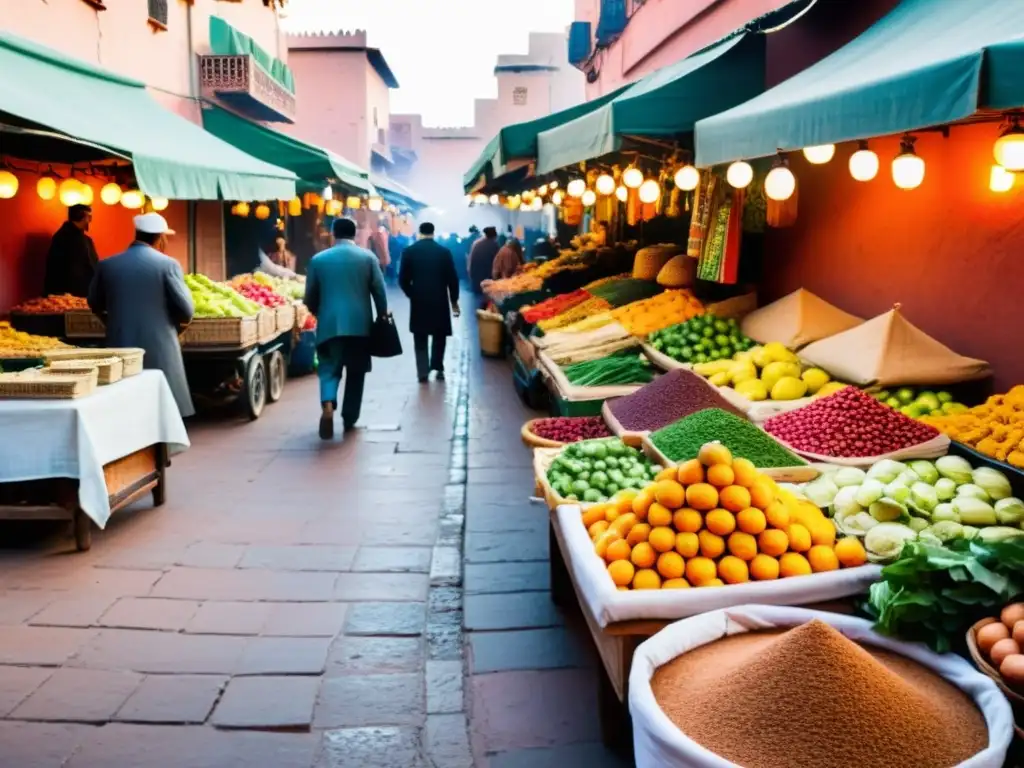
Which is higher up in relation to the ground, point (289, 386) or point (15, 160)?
point (15, 160)

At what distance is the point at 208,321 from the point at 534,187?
974 cm

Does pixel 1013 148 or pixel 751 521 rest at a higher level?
pixel 1013 148

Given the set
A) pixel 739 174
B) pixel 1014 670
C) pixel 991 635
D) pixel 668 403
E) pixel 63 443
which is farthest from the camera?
pixel 739 174

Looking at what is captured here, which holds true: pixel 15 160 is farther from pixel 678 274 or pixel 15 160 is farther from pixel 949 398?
pixel 949 398

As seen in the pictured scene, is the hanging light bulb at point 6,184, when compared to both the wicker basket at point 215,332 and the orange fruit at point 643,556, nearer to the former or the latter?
the wicker basket at point 215,332

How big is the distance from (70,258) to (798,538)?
8550 mm

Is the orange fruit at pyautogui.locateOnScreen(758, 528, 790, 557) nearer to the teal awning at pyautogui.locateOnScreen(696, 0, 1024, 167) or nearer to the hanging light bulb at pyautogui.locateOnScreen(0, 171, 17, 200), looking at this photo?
the teal awning at pyautogui.locateOnScreen(696, 0, 1024, 167)

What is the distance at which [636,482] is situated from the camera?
15.9ft

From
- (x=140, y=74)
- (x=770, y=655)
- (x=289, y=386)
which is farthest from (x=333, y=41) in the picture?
(x=770, y=655)

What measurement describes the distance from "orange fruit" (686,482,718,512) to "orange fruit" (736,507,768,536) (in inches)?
4.4

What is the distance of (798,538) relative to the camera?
3711 millimetres

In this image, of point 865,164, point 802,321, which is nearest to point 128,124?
point 802,321

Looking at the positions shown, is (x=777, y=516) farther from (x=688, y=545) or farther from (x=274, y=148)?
(x=274, y=148)

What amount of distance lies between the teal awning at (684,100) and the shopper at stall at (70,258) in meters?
5.25
